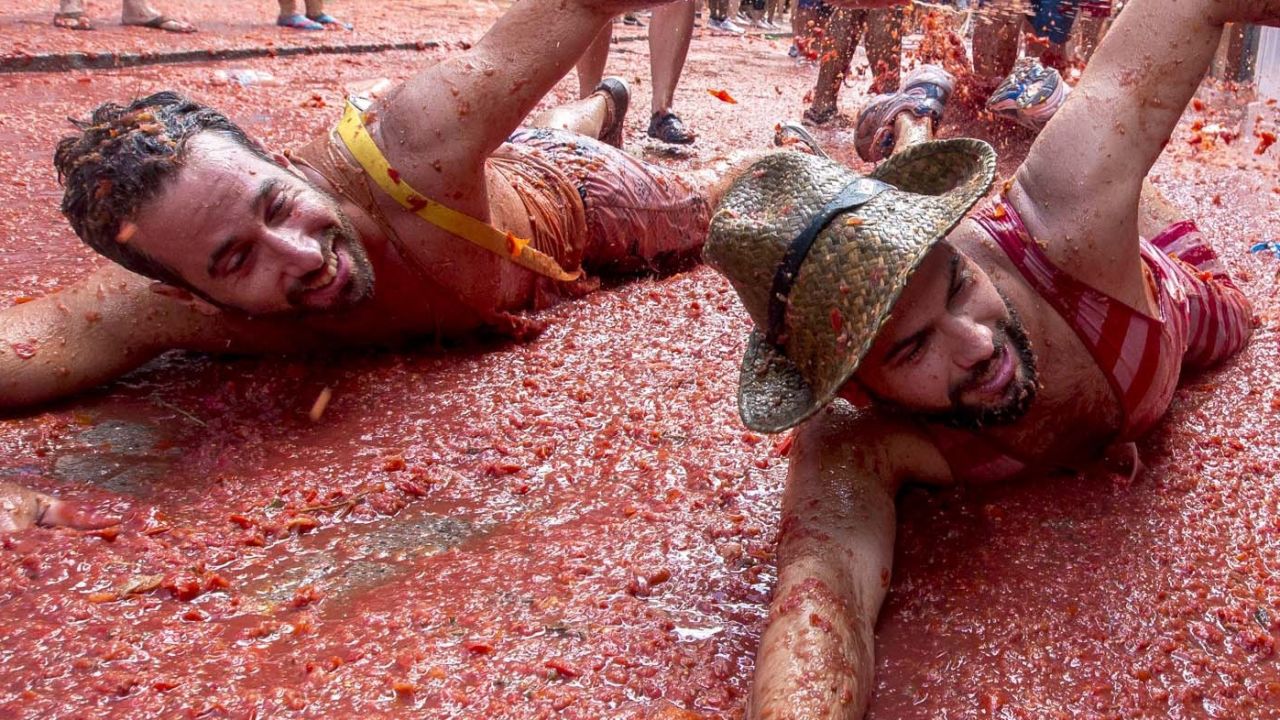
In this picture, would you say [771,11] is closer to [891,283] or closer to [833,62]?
[833,62]

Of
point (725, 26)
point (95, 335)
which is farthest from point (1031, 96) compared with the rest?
point (725, 26)

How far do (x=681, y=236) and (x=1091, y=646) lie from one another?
2.31 m

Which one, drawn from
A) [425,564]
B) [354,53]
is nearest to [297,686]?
[425,564]

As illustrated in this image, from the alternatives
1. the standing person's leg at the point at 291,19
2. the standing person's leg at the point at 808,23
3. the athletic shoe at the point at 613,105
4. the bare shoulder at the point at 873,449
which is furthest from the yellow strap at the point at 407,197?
the standing person's leg at the point at 291,19

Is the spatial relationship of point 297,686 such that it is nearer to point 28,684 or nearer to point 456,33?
point 28,684

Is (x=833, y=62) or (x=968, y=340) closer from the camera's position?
(x=968, y=340)

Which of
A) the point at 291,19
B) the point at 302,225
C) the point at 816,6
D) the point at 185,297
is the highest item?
the point at 816,6

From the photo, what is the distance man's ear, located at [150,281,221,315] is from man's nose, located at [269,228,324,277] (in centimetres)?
33

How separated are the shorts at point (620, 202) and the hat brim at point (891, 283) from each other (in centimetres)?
159

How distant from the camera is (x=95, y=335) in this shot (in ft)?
9.21

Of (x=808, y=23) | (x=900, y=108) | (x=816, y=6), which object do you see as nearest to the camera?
(x=900, y=108)

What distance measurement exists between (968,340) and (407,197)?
5.37 ft

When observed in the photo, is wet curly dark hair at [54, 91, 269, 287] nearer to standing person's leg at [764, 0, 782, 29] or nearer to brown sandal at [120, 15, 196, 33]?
brown sandal at [120, 15, 196, 33]

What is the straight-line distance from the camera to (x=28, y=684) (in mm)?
1664
